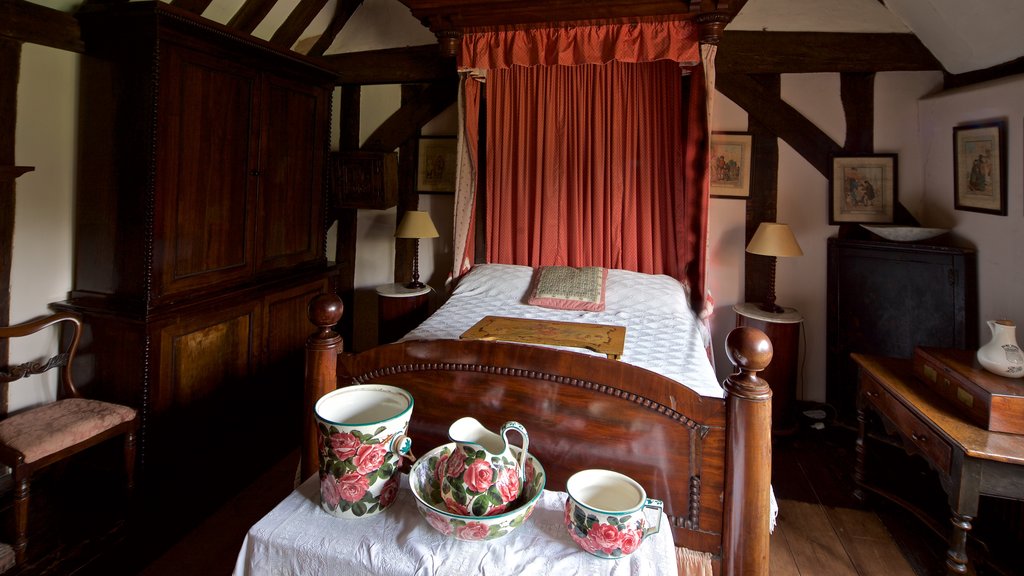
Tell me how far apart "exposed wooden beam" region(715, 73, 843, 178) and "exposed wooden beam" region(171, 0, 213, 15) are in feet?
8.95

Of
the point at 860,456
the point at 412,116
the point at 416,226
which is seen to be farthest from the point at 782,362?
the point at 412,116

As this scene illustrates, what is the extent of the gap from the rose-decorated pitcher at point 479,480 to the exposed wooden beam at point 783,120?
2898 mm

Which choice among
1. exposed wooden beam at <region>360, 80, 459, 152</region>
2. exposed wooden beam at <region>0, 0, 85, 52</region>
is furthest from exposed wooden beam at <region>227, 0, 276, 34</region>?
exposed wooden beam at <region>360, 80, 459, 152</region>

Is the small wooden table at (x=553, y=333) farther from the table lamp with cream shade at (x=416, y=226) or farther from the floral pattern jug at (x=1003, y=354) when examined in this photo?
the floral pattern jug at (x=1003, y=354)

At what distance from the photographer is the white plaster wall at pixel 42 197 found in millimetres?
2201

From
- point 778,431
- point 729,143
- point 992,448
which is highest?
point 729,143

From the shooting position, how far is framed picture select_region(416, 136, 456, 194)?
12.1 feet

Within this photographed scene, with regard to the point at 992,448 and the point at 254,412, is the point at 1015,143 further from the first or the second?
the point at 254,412

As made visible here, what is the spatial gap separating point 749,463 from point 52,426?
231cm

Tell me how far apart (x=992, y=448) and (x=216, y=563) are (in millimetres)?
2573

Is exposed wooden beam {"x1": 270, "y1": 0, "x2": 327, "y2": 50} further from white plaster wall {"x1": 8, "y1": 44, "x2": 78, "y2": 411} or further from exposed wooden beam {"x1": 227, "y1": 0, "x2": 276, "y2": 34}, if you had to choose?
white plaster wall {"x1": 8, "y1": 44, "x2": 78, "y2": 411}

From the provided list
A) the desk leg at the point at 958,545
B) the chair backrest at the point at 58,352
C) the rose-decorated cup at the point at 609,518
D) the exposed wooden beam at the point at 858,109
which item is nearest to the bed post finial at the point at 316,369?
the rose-decorated cup at the point at 609,518

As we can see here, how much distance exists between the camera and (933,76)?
2.93 meters

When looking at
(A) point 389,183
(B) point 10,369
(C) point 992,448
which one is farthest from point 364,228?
(C) point 992,448
